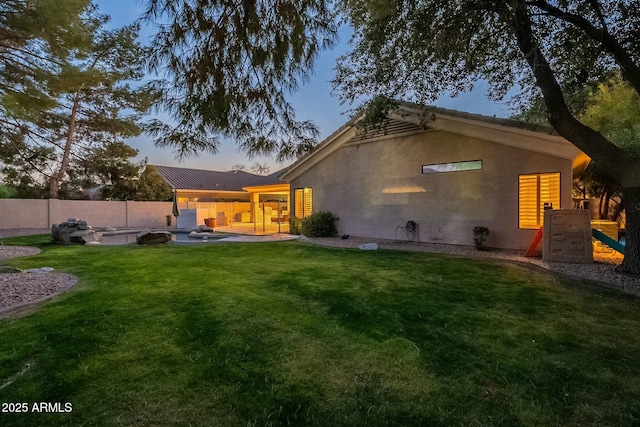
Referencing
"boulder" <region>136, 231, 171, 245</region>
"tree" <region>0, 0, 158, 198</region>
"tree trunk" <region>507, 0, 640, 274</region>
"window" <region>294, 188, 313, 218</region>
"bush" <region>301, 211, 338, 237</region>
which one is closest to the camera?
"tree trunk" <region>507, 0, 640, 274</region>

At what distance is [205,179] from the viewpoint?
3080 centimetres

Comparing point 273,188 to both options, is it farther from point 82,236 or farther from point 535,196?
point 535,196

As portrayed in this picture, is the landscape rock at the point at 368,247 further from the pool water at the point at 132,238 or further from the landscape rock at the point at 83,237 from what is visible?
the landscape rock at the point at 83,237

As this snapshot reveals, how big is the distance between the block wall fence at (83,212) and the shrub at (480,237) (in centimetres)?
2182

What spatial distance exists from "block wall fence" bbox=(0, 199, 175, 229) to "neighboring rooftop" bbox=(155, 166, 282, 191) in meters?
3.26

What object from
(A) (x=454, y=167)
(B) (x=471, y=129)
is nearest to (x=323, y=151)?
(A) (x=454, y=167)

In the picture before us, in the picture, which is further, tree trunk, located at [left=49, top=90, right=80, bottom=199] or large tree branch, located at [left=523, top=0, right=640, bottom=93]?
tree trunk, located at [left=49, top=90, right=80, bottom=199]

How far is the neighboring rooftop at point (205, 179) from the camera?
27891 mm

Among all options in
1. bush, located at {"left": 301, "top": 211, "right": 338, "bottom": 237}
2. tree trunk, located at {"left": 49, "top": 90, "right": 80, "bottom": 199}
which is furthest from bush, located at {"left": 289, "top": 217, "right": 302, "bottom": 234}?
tree trunk, located at {"left": 49, "top": 90, "right": 80, "bottom": 199}

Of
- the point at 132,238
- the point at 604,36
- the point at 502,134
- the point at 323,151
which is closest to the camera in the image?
the point at 604,36

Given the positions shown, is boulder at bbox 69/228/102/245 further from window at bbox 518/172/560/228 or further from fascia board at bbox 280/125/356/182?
window at bbox 518/172/560/228

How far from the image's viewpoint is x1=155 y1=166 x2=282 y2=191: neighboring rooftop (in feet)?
91.5

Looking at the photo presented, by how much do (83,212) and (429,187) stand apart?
21498mm

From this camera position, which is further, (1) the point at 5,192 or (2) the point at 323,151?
(1) the point at 5,192
